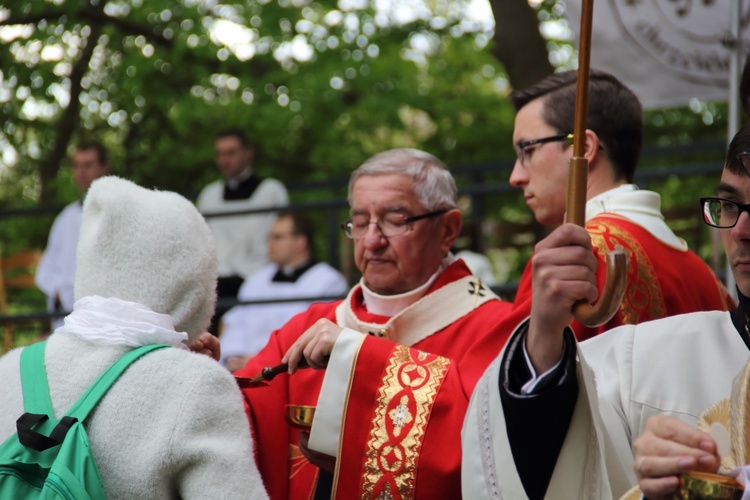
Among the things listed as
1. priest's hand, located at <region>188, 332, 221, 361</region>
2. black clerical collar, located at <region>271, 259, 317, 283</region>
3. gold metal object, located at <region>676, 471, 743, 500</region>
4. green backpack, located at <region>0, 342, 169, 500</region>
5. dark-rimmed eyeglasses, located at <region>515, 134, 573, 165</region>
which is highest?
dark-rimmed eyeglasses, located at <region>515, 134, 573, 165</region>

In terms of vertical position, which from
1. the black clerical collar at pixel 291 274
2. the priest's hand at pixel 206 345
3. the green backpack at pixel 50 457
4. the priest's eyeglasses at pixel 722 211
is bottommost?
the black clerical collar at pixel 291 274

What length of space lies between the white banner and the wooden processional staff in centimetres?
292

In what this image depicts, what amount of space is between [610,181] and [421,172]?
2.25ft

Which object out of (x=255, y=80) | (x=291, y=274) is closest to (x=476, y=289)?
(x=291, y=274)

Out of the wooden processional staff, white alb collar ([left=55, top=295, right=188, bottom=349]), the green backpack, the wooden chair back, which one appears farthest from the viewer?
the wooden chair back

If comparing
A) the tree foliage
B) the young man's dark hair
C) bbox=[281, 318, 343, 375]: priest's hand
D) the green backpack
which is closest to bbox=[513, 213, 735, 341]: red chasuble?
the young man's dark hair

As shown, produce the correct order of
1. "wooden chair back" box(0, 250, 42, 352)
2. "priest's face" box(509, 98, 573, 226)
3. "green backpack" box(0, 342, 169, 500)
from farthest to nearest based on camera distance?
"wooden chair back" box(0, 250, 42, 352) < "priest's face" box(509, 98, 573, 226) < "green backpack" box(0, 342, 169, 500)

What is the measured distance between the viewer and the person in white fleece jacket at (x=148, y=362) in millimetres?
2488

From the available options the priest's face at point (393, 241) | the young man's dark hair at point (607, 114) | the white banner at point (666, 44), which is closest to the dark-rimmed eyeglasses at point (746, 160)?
the young man's dark hair at point (607, 114)

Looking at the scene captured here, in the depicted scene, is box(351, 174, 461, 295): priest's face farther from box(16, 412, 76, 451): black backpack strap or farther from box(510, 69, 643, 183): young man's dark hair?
box(16, 412, 76, 451): black backpack strap

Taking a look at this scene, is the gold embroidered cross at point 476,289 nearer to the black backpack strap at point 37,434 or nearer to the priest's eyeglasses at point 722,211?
the priest's eyeglasses at point 722,211

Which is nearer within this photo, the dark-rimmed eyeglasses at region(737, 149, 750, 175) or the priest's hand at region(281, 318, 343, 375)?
the dark-rimmed eyeglasses at region(737, 149, 750, 175)

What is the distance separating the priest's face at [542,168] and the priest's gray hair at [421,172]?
0.27 meters

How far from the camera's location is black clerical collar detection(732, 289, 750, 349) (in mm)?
2580
